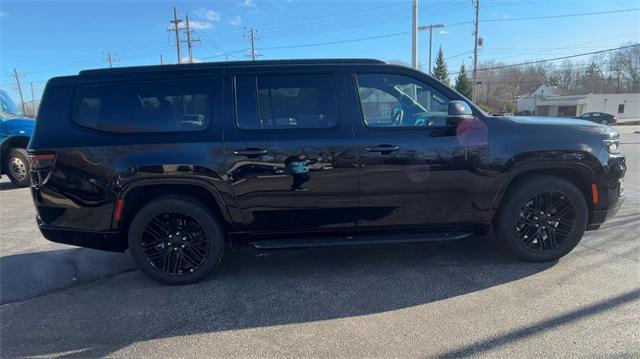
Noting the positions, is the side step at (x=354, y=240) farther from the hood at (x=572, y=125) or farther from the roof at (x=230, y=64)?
the roof at (x=230, y=64)

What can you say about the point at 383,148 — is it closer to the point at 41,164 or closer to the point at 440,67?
the point at 41,164

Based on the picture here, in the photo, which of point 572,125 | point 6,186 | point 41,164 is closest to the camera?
point 41,164

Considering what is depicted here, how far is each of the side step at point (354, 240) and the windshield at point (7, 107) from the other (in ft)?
30.0

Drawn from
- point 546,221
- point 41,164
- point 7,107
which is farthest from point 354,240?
point 7,107

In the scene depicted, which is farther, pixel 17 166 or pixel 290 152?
pixel 17 166

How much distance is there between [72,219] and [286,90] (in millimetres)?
2294

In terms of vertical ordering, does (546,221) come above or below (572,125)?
below

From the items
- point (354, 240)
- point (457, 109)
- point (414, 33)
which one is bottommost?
point (354, 240)

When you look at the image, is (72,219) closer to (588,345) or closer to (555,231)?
(588,345)

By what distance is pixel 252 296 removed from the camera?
3.43 meters

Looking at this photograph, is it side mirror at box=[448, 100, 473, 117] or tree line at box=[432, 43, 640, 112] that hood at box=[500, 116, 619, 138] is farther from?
tree line at box=[432, 43, 640, 112]

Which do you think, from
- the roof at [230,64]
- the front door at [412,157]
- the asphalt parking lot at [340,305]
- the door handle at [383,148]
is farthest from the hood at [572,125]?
the roof at [230,64]

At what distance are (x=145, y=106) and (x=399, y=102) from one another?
94.1 inches

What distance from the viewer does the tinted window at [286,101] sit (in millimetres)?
3545
